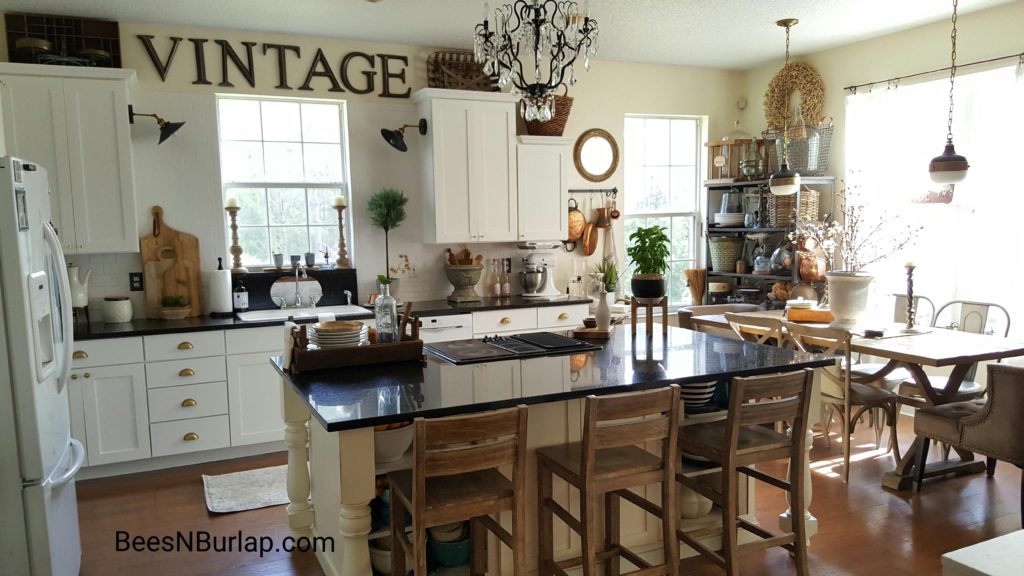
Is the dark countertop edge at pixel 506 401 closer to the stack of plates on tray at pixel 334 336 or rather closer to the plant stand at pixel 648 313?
the stack of plates on tray at pixel 334 336

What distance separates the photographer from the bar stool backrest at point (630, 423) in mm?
2328

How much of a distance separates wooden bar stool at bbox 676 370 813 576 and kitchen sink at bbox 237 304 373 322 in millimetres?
2620

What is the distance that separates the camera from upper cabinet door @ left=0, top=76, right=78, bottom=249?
4031 millimetres

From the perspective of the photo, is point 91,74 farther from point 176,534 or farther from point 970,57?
point 970,57

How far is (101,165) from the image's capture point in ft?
14.0

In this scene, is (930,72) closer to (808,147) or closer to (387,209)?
(808,147)

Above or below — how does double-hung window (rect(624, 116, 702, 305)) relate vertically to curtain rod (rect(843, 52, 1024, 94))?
below

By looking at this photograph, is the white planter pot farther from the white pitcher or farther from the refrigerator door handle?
the white pitcher

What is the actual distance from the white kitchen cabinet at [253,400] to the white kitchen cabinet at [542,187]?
211 centimetres

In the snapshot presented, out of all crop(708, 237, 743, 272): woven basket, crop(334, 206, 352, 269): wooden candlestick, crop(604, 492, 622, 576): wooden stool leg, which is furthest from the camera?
crop(708, 237, 743, 272): woven basket

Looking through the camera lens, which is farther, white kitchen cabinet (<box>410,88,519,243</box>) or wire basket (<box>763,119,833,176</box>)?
wire basket (<box>763,119,833,176</box>)

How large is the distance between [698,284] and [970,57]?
2.65 metres

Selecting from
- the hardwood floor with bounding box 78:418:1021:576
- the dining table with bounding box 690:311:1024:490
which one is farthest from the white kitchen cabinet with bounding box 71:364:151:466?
the dining table with bounding box 690:311:1024:490

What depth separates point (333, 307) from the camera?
501cm
